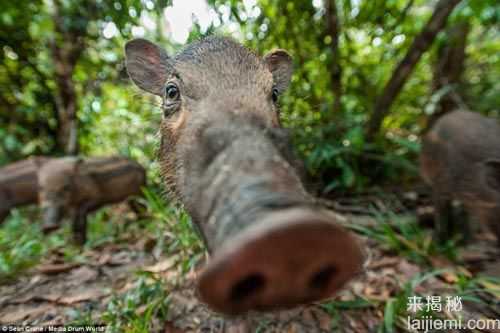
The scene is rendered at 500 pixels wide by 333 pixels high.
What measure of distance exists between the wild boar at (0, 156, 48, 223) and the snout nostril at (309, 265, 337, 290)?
4652 millimetres

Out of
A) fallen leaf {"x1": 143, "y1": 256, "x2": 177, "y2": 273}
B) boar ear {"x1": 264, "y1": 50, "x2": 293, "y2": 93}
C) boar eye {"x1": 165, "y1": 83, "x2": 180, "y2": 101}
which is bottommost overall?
fallen leaf {"x1": 143, "y1": 256, "x2": 177, "y2": 273}

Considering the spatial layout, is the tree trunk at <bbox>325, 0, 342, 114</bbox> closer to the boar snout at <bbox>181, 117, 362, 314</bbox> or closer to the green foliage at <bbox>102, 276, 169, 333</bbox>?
the green foliage at <bbox>102, 276, 169, 333</bbox>

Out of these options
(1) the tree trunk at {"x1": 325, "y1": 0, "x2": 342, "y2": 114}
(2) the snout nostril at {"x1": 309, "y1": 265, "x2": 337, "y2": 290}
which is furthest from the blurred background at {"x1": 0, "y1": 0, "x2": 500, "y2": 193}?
(2) the snout nostril at {"x1": 309, "y1": 265, "x2": 337, "y2": 290}

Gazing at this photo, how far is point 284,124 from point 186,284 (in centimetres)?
146

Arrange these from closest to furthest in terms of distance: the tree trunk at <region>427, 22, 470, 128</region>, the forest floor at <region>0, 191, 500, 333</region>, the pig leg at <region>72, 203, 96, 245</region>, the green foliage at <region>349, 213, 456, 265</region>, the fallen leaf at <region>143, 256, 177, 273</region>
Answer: the forest floor at <region>0, 191, 500, 333</region>, the fallen leaf at <region>143, 256, 177, 273</region>, the green foliage at <region>349, 213, 456, 265</region>, the pig leg at <region>72, 203, 96, 245</region>, the tree trunk at <region>427, 22, 470, 128</region>

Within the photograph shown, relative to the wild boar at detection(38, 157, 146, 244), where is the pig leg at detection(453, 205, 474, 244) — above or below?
below

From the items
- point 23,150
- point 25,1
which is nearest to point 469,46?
point 25,1

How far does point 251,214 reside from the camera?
91 cm

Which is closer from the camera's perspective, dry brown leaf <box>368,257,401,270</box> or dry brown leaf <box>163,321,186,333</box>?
dry brown leaf <box>163,321,186,333</box>

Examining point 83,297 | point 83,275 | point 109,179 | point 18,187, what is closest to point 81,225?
point 109,179

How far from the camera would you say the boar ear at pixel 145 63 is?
8.71 ft

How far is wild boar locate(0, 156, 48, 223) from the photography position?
458 centimetres

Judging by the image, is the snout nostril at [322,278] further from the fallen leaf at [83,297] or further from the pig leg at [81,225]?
the pig leg at [81,225]

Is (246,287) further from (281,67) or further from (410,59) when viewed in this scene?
(410,59)
